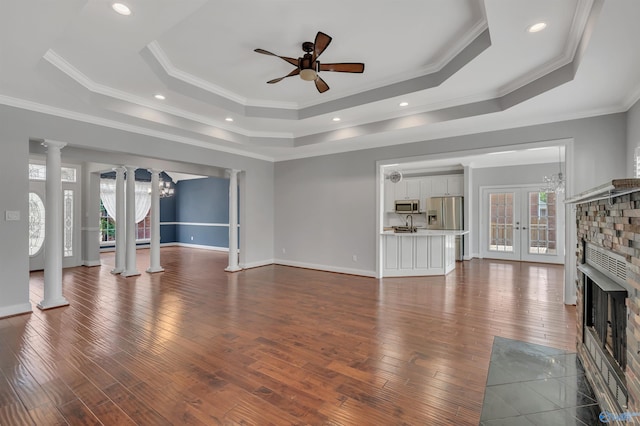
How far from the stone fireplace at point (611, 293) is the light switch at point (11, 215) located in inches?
228

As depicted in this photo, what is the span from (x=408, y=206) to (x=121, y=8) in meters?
7.91

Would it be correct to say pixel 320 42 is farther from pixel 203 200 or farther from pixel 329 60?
pixel 203 200

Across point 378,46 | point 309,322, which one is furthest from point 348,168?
point 309,322

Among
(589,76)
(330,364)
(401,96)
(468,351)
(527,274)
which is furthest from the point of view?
(527,274)

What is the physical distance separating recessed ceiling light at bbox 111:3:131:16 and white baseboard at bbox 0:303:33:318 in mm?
3885

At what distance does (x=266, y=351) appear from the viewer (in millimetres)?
2830

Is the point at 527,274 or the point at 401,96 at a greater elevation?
the point at 401,96

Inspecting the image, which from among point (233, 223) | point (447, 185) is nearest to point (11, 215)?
point (233, 223)

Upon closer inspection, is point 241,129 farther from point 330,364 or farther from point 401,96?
point 330,364

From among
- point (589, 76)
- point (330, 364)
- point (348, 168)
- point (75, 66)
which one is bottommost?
point (330, 364)

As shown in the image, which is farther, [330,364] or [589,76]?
[589,76]

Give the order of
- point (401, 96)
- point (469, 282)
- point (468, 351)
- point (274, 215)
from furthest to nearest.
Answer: point (274, 215), point (469, 282), point (401, 96), point (468, 351)

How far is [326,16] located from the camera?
280 centimetres

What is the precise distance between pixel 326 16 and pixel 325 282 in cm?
423
